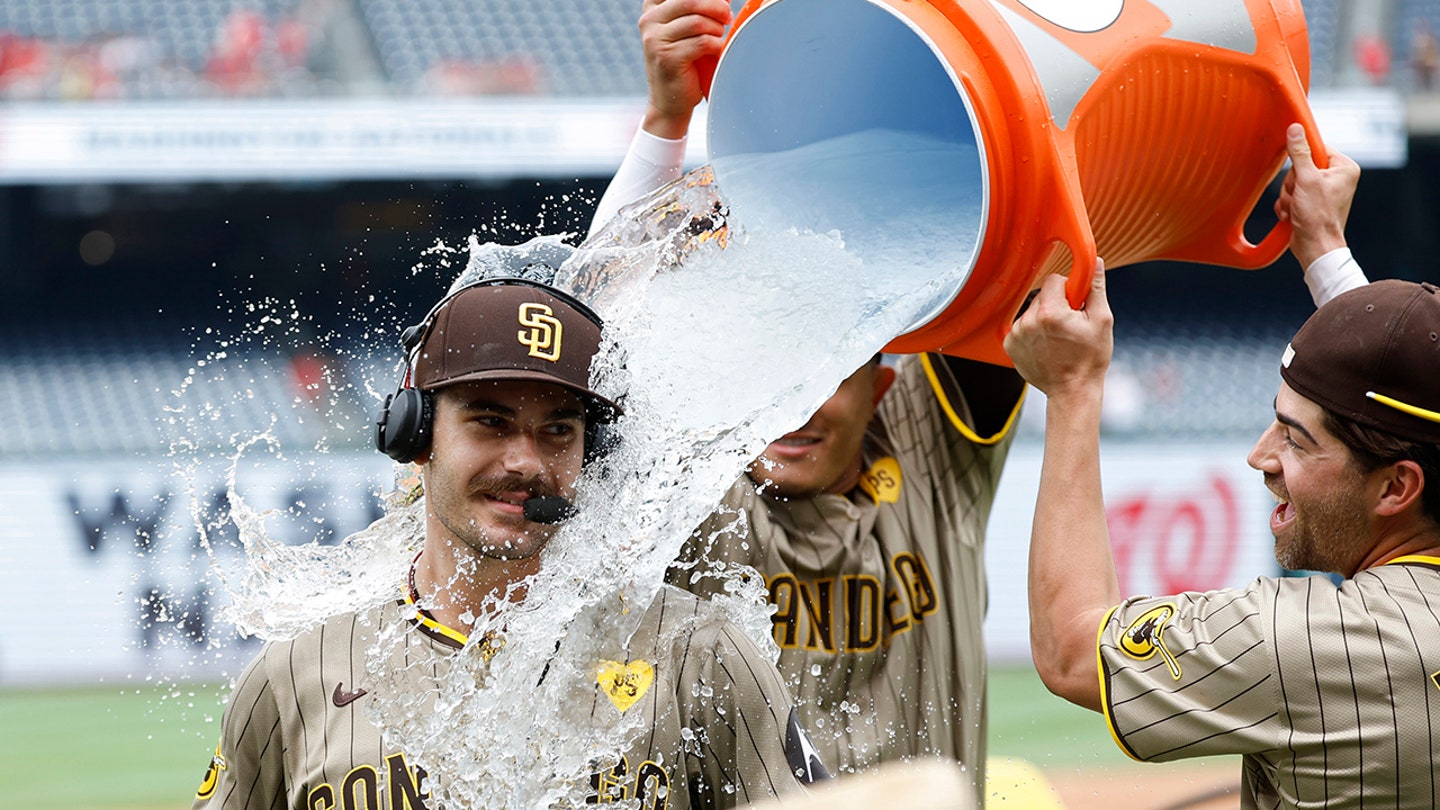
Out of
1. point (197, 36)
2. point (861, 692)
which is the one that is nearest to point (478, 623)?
point (861, 692)

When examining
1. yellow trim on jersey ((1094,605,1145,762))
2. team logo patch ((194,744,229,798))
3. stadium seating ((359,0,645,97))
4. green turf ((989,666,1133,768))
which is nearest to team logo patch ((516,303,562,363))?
team logo patch ((194,744,229,798))

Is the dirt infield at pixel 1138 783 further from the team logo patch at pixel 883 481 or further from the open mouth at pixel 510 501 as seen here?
the open mouth at pixel 510 501

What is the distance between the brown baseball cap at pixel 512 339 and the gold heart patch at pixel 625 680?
1.38ft

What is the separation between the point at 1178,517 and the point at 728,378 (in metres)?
10.7

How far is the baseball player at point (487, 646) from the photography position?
2.18m

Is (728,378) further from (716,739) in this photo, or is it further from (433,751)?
(433,751)

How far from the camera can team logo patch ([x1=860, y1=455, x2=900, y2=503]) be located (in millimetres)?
3195

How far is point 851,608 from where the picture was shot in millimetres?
3045

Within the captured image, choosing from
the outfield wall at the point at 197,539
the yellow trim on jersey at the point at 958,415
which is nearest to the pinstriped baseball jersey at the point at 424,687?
the yellow trim on jersey at the point at 958,415

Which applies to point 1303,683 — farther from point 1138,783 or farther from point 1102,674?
point 1138,783

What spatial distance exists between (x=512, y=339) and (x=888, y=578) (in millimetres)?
1143

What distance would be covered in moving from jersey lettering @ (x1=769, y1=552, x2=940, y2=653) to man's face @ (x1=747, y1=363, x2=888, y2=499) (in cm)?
21

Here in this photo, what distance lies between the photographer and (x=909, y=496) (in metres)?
3.21

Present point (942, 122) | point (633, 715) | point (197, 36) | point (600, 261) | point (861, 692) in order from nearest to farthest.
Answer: point (633, 715)
point (942, 122)
point (600, 261)
point (861, 692)
point (197, 36)
